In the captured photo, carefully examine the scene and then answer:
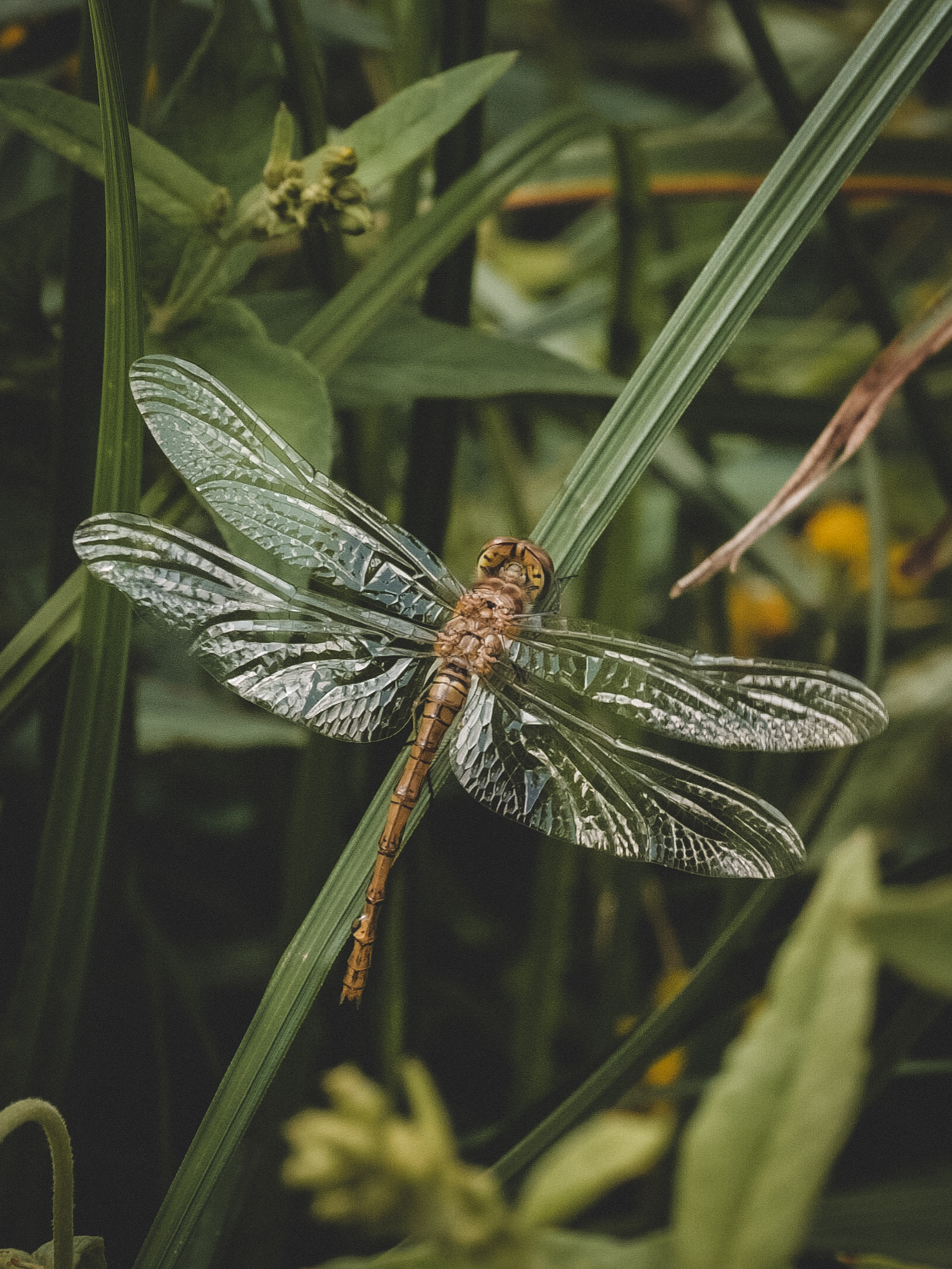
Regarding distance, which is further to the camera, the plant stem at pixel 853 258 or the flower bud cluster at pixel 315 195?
the plant stem at pixel 853 258

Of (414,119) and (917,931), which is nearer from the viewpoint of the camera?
(917,931)

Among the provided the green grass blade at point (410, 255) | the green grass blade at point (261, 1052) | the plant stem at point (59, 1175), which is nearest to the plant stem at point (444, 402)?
the green grass blade at point (410, 255)

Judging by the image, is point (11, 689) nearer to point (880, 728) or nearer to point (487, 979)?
point (880, 728)

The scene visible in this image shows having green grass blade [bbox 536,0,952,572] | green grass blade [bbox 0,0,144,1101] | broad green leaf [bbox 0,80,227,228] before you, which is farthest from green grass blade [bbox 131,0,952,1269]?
broad green leaf [bbox 0,80,227,228]

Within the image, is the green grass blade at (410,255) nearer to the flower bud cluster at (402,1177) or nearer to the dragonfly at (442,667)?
the dragonfly at (442,667)

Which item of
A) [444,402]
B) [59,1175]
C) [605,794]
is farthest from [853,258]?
[59,1175]

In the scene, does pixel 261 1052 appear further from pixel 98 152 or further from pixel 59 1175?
pixel 98 152

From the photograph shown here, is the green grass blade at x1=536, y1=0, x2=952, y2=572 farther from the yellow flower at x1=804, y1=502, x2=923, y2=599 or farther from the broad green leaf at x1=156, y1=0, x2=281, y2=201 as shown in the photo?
the yellow flower at x1=804, y1=502, x2=923, y2=599
